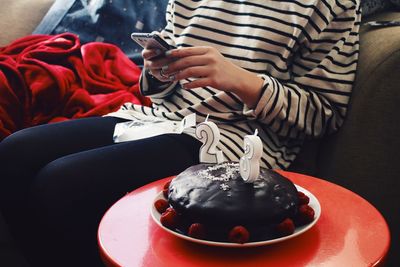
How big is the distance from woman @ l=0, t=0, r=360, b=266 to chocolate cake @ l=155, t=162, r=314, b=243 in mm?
208

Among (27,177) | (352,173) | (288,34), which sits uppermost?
(288,34)

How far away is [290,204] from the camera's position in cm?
59

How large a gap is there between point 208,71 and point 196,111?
0.17m

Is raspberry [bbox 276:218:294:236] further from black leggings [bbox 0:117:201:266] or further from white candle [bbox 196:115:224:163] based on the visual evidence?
black leggings [bbox 0:117:201:266]

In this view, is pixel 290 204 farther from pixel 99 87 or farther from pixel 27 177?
pixel 99 87

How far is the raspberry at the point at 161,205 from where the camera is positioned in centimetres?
65

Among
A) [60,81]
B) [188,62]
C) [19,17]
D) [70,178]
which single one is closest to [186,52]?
[188,62]

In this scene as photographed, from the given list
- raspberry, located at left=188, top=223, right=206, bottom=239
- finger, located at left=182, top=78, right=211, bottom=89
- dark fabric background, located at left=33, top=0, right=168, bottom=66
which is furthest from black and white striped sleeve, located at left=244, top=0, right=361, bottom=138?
dark fabric background, located at left=33, top=0, right=168, bottom=66

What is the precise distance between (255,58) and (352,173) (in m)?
0.30

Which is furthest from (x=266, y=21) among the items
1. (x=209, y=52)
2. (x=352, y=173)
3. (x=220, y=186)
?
(x=220, y=186)

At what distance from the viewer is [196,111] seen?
1.00 meters

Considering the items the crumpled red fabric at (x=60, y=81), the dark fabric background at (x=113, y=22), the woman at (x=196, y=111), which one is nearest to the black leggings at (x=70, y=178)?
the woman at (x=196, y=111)

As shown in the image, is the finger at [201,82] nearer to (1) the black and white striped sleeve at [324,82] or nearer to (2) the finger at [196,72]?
(2) the finger at [196,72]

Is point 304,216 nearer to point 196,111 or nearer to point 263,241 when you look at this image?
point 263,241
